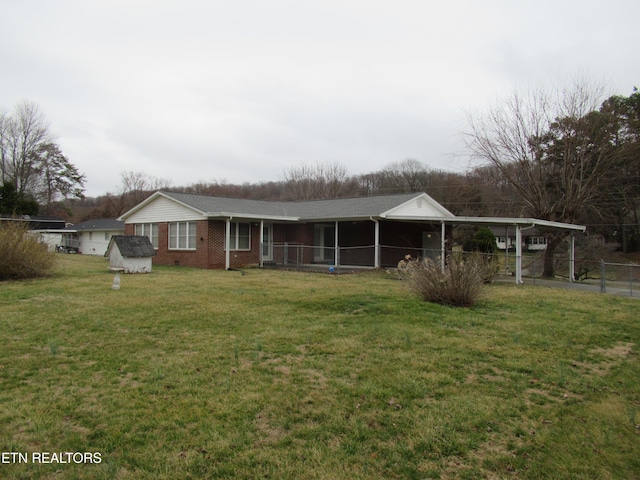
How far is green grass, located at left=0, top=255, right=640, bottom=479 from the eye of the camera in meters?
3.22

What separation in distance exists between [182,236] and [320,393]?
18.3 metres

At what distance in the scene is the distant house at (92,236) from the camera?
33.7m

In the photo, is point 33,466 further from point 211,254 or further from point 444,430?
point 211,254

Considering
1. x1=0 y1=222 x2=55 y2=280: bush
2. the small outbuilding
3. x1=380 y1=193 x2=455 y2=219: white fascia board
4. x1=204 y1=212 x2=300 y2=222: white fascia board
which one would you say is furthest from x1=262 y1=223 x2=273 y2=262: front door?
x1=0 y1=222 x2=55 y2=280: bush

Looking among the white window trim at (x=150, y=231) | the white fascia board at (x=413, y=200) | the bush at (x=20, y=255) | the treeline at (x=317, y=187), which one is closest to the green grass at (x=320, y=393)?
the bush at (x=20, y=255)

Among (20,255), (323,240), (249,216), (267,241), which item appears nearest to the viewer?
(20,255)

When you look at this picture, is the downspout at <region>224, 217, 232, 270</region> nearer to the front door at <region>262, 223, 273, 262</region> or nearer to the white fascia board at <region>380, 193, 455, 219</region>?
the front door at <region>262, 223, 273, 262</region>

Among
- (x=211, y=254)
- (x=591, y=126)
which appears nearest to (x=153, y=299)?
(x=211, y=254)

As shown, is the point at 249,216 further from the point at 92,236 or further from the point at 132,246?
the point at 92,236

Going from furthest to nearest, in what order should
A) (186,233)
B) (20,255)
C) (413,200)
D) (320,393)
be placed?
(413,200) → (186,233) → (20,255) → (320,393)

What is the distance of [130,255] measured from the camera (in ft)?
52.7

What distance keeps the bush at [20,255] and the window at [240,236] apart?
26.7ft

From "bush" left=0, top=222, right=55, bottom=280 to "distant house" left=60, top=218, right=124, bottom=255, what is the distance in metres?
19.1

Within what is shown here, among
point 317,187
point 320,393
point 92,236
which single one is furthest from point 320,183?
point 320,393
